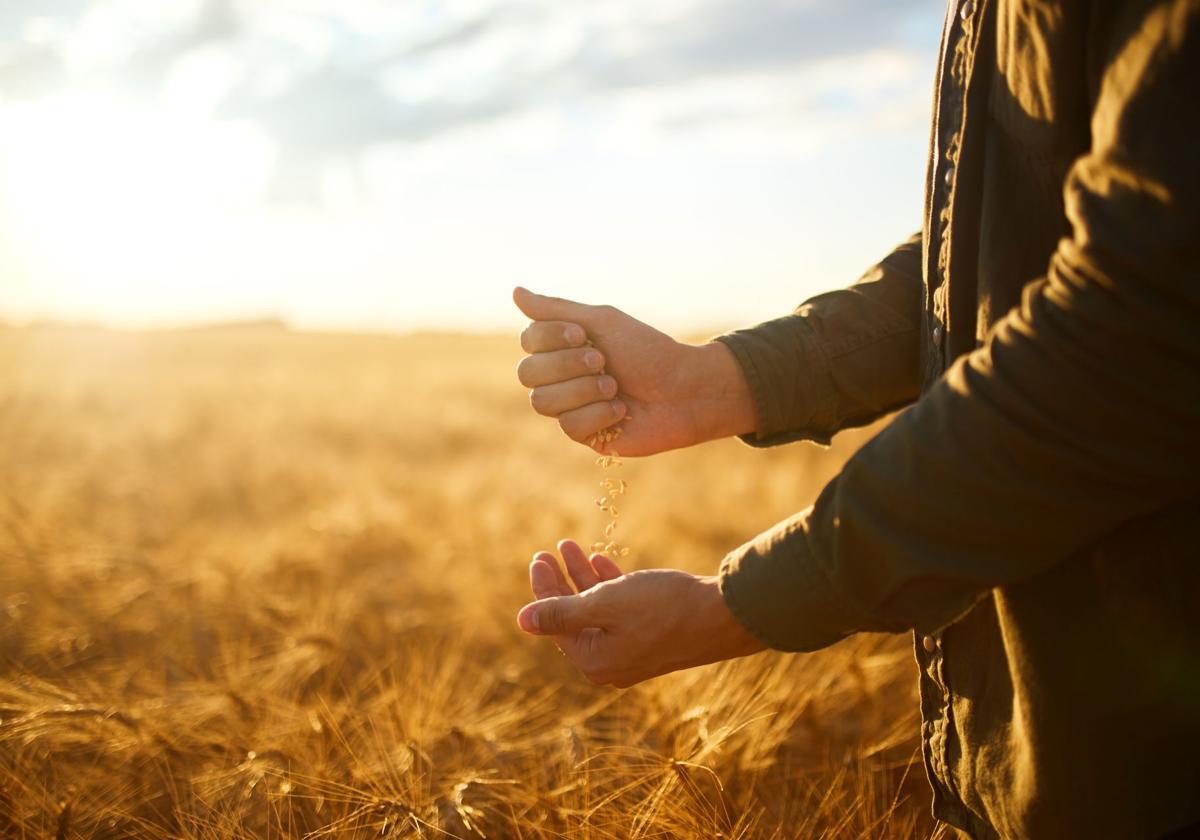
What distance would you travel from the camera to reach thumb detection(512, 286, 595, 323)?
1207 millimetres

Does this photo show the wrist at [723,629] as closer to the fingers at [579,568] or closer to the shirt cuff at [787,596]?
the shirt cuff at [787,596]

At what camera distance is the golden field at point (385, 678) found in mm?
1337

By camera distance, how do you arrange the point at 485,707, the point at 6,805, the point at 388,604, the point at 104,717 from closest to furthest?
1. the point at 6,805
2. the point at 104,717
3. the point at 485,707
4. the point at 388,604

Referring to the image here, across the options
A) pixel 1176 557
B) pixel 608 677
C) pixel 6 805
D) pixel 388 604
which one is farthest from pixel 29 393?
pixel 1176 557

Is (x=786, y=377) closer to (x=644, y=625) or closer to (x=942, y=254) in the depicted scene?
(x=942, y=254)

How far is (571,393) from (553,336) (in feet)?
0.28

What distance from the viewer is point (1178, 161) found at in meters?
0.65

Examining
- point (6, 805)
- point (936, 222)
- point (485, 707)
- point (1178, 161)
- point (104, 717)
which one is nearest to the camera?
point (1178, 161)

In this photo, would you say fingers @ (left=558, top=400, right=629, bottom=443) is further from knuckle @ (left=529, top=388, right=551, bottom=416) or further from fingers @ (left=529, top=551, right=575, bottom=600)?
fingers @ (left=529, top=551, right=575, bottom=600)

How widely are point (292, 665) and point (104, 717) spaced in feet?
1.97

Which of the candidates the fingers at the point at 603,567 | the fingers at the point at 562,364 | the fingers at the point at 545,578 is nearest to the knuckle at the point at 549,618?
the fingers at the point at 545,578

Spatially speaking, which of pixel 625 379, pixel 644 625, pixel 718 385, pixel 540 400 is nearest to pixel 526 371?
pixel 540 400

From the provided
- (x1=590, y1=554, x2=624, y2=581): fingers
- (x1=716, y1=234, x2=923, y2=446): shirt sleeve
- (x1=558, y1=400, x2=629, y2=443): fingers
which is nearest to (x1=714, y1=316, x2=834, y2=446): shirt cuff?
(x1=716, y1=234, x2=923, y2=446): shirt sleeve

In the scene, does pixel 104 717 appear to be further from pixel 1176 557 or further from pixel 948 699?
pixel 1176 557
